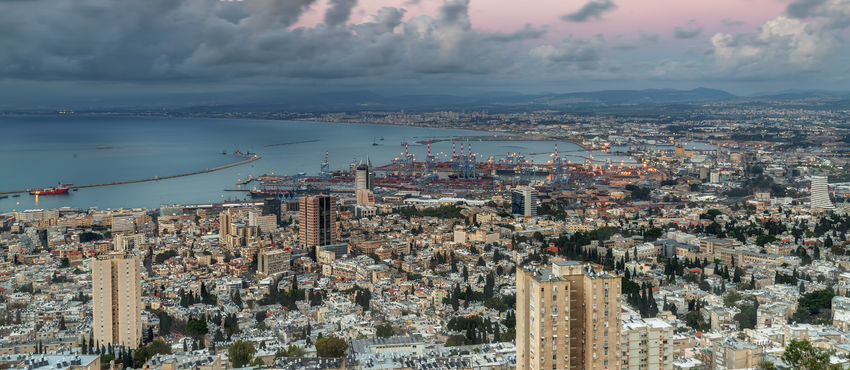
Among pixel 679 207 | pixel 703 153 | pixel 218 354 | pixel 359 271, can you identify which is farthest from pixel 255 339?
pixel 703 153

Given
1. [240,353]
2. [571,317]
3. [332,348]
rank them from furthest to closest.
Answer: [240,353], [332,348], [571,317]

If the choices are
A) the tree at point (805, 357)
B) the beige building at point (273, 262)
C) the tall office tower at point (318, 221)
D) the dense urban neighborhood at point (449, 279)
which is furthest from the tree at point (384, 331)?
the tall office tower at point (318, 221)

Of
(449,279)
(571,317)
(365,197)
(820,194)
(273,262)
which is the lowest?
(449,279)

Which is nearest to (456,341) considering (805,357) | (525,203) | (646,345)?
(646,345)

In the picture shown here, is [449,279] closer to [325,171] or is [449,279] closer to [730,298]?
[730,298]

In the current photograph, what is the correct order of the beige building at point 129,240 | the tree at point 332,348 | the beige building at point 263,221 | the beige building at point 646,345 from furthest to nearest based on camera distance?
the beige building at point 263,221, the beige building at point 129,240, the tree at point 332,348, the beige building at point 646,345

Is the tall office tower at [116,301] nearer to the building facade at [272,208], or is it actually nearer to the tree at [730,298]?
the tree at [730,298]

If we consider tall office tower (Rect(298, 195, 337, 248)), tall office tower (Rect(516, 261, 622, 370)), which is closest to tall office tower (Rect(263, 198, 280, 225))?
tall office tower (Rect(298, 195, 337, 248))
